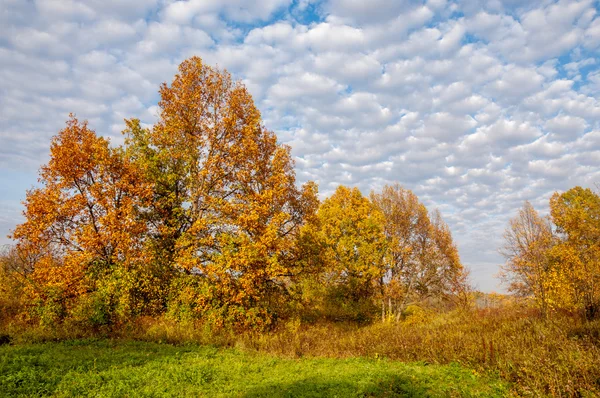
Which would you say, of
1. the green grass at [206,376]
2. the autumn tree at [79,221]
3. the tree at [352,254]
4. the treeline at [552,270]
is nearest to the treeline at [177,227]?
the autumn tree at [79,221]

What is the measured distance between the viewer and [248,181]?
21328mm

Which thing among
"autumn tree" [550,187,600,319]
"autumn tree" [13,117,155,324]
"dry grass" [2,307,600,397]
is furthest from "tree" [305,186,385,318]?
"autumn tree" [13,117,155,324]

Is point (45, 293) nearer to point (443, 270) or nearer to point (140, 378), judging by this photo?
point (140, 378)

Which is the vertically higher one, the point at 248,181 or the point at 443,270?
the point at 248,181

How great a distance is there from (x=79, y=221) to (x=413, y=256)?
31.9 m

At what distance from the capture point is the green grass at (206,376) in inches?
389

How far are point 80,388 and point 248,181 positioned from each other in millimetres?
13761

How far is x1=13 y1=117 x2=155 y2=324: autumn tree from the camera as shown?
703 inches

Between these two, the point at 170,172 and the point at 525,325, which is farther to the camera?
the point at 170,172

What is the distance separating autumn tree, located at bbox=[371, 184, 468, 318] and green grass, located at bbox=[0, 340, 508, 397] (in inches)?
890

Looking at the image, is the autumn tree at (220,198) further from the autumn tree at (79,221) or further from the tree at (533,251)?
the tree at (533,251)

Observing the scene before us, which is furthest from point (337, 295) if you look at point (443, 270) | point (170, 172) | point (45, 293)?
point (45, 293)

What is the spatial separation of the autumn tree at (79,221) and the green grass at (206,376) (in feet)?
15.2

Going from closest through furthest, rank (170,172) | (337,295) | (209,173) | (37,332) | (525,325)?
(37,332)
(525,325)
(209,173)
(170,172)
(337,295)
